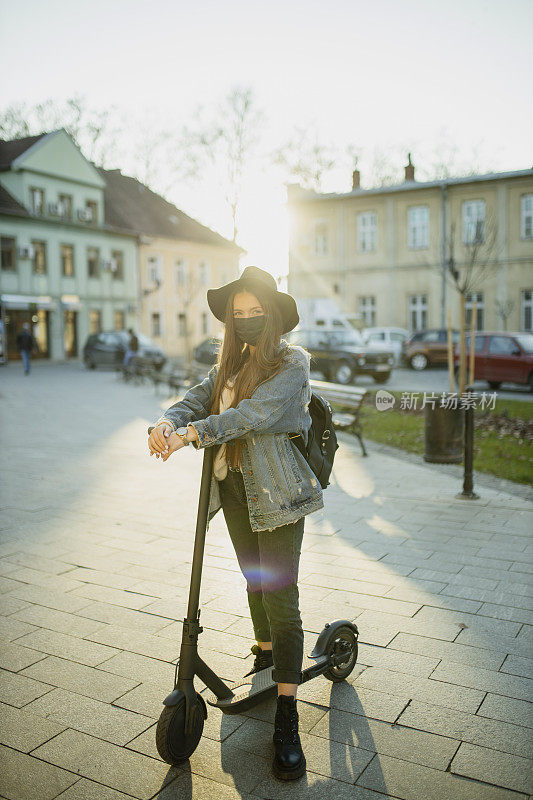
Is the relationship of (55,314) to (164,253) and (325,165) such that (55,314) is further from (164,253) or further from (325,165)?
(325,165)

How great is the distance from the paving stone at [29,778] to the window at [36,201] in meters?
37.2

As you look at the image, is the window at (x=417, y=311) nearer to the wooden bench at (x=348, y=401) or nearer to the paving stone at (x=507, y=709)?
the wooden bench at (x=348, y=401)

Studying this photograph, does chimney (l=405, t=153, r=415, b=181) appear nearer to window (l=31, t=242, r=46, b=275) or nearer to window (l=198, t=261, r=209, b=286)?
window (l=198, t=261, r=209, b=286)

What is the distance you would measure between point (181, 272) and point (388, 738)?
46425mm

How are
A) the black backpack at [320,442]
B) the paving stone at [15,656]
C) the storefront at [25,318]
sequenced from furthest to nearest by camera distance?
1. the storefront at [25,318]
2. the paving stone at [15,656]
3. the black backpack at [320,442]

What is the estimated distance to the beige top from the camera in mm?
3062

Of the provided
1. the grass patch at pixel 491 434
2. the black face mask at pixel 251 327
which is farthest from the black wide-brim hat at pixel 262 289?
the grass patch at pixel 491 434

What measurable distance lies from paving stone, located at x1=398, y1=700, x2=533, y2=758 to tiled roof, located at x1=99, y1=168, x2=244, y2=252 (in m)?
42.8

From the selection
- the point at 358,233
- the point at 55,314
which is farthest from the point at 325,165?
the point at 55,314

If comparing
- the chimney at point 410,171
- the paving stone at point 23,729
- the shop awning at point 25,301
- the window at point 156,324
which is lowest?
the paving stone at point 23,729

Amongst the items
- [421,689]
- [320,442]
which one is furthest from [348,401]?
[320,442]

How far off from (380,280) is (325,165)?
10014 millimetres

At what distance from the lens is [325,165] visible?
144ft

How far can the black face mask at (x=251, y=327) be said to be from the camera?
3.01 metres
